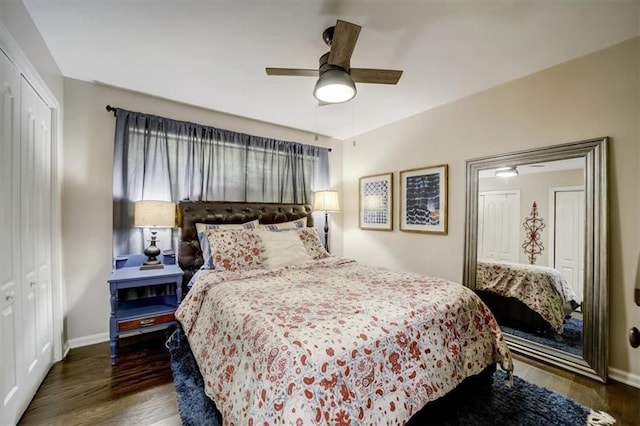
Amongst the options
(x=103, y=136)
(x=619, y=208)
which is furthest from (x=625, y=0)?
(x=103, y=136)

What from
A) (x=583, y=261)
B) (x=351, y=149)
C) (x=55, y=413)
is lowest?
(x=55, y=413)

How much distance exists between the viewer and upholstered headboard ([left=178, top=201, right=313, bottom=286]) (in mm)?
2869

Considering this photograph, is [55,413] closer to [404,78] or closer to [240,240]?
[240,240]

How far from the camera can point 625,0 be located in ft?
5.58

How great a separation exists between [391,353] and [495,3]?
2.15m

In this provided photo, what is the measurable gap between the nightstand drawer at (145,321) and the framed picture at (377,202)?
109 inches

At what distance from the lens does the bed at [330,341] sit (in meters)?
1.11

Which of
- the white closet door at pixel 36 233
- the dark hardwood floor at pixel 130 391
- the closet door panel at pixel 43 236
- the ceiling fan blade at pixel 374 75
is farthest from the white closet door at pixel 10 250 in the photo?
the ceiling fan blade at pixel 374 75

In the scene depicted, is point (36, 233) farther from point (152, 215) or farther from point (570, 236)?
point (570, 236)

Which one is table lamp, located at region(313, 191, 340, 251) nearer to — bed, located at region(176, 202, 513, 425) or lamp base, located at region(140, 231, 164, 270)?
bed, located at region(176, 202, 513, 425)

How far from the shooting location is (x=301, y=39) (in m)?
2.01

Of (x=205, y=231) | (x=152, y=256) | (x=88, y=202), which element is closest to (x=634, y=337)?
(x=205, y=231)

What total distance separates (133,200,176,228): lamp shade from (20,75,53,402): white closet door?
0.60 m

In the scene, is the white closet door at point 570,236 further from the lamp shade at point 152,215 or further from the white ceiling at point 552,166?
the lamp shade at point 152,215
